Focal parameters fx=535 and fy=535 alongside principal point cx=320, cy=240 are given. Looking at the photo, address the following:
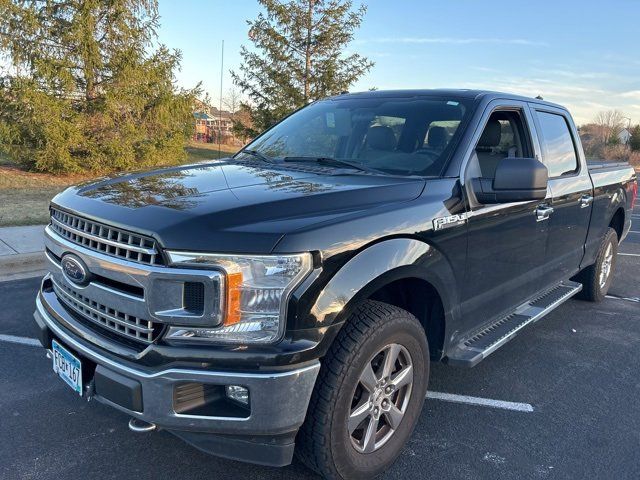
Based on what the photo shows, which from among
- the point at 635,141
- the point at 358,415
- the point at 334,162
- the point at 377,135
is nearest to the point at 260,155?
the point at 334,162

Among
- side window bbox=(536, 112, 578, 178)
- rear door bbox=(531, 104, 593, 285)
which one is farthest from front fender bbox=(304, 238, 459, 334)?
side window bbox=(536, 112, 578, 178)

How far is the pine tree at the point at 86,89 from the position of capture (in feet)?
42.3

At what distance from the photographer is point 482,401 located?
3525 mm

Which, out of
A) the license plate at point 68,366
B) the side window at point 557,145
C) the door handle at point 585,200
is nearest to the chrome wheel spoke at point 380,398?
the license plate at point 68,366

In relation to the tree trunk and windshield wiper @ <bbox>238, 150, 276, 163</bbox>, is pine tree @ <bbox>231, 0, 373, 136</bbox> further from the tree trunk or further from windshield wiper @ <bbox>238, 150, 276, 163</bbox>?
windshield wiper @ <bbox>238, 150, 276, 163</bbox>

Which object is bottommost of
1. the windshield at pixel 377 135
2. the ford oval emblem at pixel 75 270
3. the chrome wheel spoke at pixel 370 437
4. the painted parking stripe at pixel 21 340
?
the painted parking stripe at pixel 21 340

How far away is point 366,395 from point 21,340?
10.1 ft

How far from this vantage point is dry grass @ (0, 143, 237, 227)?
8539mm

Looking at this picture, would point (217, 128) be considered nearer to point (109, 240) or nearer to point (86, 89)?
point (86, 89)

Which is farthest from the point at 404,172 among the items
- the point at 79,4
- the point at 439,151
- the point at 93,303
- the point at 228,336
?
the point at 79,4

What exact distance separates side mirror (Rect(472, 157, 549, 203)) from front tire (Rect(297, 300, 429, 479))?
0.95 meters

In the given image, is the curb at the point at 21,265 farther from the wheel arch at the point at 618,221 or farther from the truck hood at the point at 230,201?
the wheel arch at the point at 618,221

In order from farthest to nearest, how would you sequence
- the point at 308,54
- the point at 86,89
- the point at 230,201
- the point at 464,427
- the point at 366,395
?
the point at 308,54
the point at 86,89
the point at 464,427
the point at 366,395
the point at 230,201

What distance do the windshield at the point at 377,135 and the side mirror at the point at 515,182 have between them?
1.05 ft
